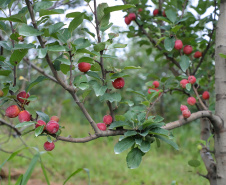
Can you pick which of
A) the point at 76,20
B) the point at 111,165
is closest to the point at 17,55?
the point at 76,20

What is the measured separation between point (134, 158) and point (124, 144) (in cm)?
7

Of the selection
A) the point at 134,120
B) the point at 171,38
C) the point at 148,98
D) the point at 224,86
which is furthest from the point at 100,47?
the point at 224,86

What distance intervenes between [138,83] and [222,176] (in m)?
2.82

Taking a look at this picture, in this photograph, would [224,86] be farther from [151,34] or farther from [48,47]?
[48,47]

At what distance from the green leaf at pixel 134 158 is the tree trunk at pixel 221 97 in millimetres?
539

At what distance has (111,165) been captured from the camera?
283 centimetres

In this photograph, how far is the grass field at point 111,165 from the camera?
2.39 m

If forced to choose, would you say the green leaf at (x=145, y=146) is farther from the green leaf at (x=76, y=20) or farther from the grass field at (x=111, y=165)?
the grass field at (x=111, y=165)

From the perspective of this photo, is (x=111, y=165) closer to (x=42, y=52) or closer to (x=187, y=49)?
(x=187, y=49)

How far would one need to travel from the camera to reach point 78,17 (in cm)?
83

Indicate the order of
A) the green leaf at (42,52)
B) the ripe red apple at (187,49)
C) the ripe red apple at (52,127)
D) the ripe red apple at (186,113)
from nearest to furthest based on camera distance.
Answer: the green leaf at (42,52) < the ripe red apple at (52,127) < the ripe red apple at (186,113) < the ripe red apple at (187,49)

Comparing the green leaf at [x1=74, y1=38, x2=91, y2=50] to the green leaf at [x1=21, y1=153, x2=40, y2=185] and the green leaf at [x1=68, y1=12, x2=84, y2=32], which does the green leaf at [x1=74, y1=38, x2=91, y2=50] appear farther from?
the green leaf at [x1=21, y1=153, x2=40, y2=185]

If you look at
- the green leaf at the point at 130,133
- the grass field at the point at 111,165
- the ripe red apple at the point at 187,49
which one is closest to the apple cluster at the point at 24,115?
the green leaf at the point at 130,133

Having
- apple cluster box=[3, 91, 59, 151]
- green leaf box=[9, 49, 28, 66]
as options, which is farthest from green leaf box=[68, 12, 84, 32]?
apple cluster box=[3, 91, 59, 151]
